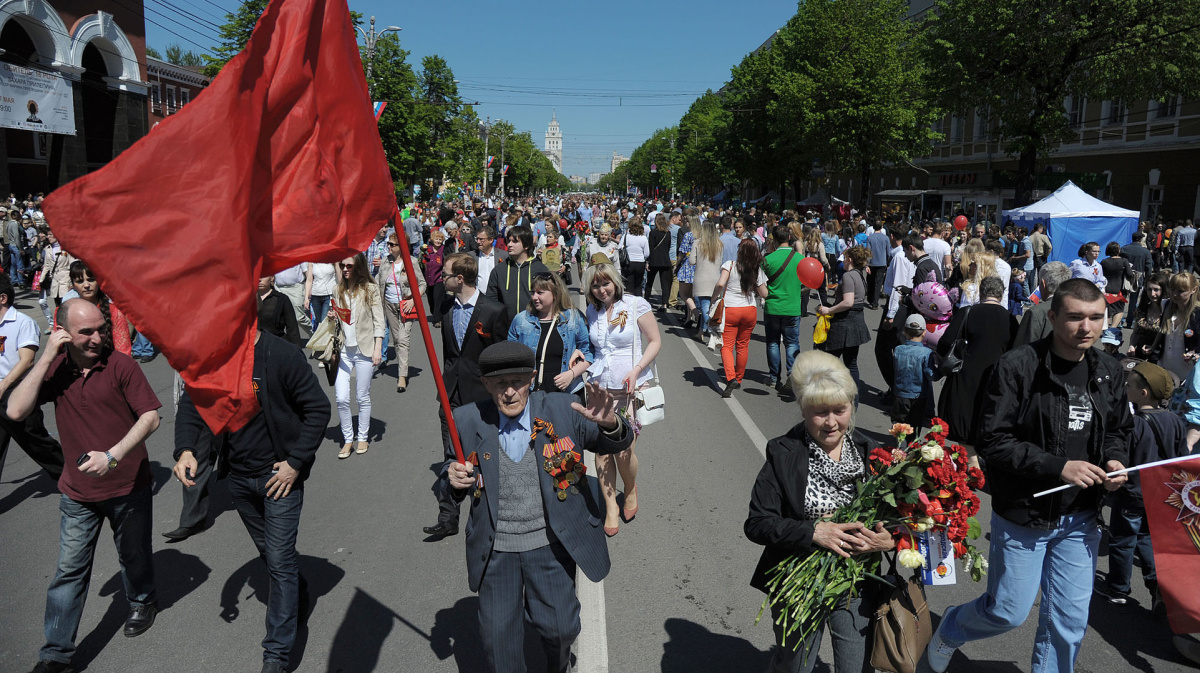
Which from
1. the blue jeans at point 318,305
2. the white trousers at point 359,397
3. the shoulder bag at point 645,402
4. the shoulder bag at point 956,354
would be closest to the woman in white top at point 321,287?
the blue jeans at point 318,305

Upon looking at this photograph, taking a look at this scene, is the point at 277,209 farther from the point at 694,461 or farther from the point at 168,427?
the point at 168,427

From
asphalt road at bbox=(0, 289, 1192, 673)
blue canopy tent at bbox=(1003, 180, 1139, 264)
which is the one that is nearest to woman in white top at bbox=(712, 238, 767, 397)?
asphalt road at bbox=(0, 289, 1192, 673)

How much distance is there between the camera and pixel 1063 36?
28531mm

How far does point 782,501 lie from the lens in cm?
320

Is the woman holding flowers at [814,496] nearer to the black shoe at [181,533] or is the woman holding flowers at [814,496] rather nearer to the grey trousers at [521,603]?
the grey trousers at [521,603]

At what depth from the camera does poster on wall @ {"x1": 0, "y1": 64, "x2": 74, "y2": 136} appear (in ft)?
97.2

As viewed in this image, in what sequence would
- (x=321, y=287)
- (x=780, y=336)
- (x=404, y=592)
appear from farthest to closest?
1. (x=321, y=287)
2. (x=780, y=336)
3. (x=404, y=592)

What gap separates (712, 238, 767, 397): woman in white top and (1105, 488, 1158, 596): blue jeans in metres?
4.86

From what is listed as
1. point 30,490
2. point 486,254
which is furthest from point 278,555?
point 486,254

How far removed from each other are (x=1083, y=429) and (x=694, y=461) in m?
4.15

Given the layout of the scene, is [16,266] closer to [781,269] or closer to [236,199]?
[781,269]

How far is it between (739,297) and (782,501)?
21.0 ft

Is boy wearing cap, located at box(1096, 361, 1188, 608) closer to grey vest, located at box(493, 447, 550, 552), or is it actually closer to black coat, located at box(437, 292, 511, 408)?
grey vest, located at box(493, 447, 550, 552)

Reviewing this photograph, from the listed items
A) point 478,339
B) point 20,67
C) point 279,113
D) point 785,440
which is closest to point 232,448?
point 279,113
